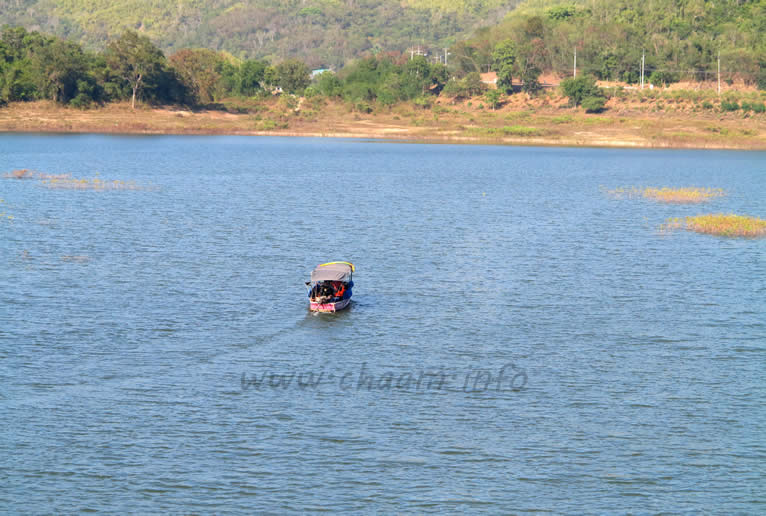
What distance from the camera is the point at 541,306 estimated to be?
39.5m

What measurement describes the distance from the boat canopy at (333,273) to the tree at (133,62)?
137 metres

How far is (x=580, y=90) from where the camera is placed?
174 metres

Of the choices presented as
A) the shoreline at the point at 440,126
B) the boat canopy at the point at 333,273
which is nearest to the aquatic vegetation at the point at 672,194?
the boat canopy at the point at 333,273

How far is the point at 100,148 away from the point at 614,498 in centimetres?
11230

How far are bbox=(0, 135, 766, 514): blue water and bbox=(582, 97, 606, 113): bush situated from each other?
363 feet

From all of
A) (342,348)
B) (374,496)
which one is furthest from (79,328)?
(374,496)

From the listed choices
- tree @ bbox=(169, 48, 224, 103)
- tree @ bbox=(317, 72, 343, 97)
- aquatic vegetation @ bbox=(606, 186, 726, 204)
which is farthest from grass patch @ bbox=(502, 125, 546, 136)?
aquatic vegetation @ bbox=(606, 186, 726, 204)

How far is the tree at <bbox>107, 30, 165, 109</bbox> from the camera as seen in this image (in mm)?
166125

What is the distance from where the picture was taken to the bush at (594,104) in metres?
170

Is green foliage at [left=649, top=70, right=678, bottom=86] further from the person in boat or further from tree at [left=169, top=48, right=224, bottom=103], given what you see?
the person in boat

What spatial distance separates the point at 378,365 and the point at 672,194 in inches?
2217

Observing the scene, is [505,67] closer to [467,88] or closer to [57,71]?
[467,88]

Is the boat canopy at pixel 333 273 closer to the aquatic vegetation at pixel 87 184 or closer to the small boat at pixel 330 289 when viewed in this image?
the small boat at pixel 330 289

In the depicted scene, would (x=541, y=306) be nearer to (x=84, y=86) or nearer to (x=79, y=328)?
(x=79, y=328)
